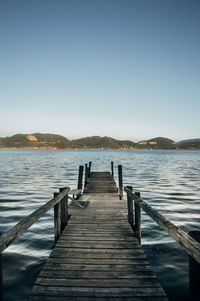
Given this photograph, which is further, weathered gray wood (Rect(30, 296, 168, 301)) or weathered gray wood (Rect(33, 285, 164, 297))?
weathered gray wood (Rect(33, 285, 164, 297))

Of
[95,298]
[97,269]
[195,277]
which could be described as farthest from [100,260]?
[195,277]

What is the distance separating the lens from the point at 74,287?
349 centimetres

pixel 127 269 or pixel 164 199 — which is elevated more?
pixel 127 269

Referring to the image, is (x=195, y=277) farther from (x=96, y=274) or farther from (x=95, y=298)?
(x=96, y=274)

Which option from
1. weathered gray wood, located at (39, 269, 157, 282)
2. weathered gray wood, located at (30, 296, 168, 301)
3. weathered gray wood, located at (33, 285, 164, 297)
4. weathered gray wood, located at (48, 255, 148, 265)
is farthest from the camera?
weathered gray wood, located at (48, 255, 148, 265)

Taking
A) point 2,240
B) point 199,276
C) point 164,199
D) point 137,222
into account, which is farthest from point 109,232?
point 164,199

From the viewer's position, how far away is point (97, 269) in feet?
13.4

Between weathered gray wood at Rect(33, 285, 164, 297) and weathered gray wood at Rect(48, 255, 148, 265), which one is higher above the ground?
weathered gray wood at Rect(33, 285, 164, 297)

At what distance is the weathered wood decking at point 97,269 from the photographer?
3.32 meters

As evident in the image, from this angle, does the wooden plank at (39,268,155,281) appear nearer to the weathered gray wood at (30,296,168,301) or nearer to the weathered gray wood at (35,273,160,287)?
the weathered gray wood at (35,273,160,287)

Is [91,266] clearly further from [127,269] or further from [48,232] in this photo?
[48,232]

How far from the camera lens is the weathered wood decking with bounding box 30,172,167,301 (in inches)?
131

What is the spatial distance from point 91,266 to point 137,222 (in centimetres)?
219

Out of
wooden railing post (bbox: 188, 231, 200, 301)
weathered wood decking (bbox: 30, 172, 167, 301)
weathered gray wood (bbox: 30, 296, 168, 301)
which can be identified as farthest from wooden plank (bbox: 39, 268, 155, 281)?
wooden railing post (bbox: 188, 231, 200, 301)
